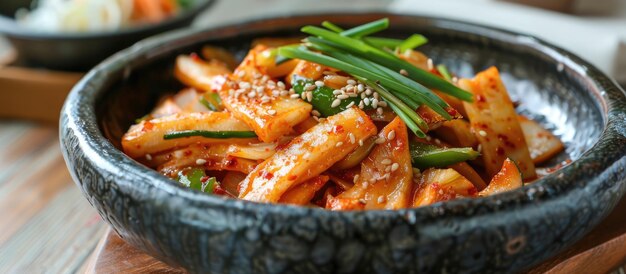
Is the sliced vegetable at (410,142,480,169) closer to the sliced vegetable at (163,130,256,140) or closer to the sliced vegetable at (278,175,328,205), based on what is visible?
the sliced vegetable at (278,175,328,205)

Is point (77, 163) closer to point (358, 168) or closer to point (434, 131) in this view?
point (358, 168)

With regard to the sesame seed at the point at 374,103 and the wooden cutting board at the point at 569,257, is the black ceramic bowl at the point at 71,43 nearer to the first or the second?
the wooden cutting board at the point at 569,257

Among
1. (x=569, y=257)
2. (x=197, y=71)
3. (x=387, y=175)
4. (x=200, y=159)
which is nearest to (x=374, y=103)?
(x=387, y=175)

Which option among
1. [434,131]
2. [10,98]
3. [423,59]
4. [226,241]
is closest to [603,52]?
[423,59]

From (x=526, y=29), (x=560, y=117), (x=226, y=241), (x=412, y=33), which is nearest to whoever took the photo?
(x=226, y=241)

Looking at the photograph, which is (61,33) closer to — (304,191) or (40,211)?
(40,211)

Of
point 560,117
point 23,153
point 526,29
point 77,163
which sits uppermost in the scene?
point 77,163

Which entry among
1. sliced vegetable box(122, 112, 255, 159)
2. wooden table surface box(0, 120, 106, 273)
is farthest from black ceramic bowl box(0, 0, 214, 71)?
sliced vegetable box(122, 112, 255, 159)
